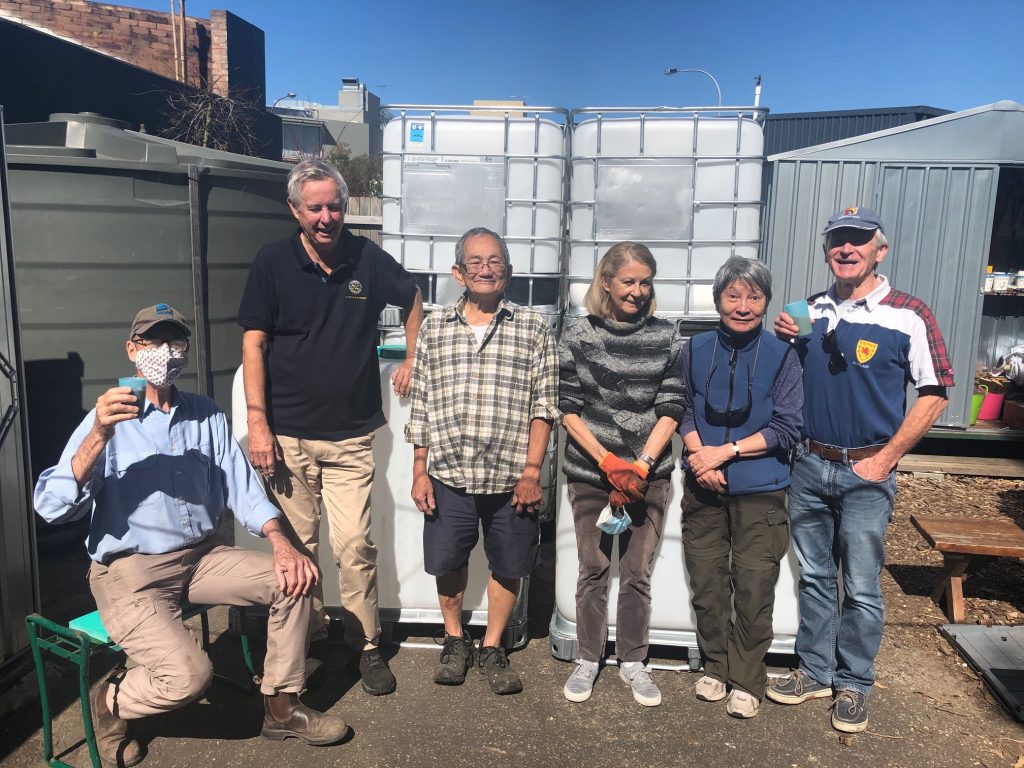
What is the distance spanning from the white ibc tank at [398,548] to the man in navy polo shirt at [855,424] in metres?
1.26

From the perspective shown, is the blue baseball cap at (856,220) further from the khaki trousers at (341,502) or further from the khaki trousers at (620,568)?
the khaki trousers at (341,502)

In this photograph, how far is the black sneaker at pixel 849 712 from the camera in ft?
9.40

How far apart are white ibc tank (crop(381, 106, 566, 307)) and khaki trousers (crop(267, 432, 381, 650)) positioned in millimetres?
1891

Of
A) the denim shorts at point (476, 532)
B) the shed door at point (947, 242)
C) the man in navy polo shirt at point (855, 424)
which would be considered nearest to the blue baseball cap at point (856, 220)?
the man in navy polo shirt at point (855, 424)

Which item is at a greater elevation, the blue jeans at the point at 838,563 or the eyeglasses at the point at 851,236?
→ the eyeglasses at the point at 851,236

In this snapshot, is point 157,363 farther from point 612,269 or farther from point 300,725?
point 612,269

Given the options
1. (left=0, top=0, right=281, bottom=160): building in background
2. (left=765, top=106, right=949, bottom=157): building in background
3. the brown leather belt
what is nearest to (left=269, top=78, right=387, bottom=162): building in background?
(left=0, top=0, right=281, bottom=160): building in background

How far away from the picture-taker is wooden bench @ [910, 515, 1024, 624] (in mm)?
3766

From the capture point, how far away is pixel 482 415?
2.91 m

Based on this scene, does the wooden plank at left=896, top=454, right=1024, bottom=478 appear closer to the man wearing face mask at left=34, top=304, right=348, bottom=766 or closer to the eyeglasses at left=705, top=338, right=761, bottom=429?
the eyeglasses at left=705, top=338, right=761, bottom=429

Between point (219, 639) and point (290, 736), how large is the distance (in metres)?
0.92

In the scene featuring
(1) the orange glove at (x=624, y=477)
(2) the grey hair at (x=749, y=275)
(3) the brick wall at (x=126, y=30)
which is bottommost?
(1) the orange glove at (x=624, y=477)

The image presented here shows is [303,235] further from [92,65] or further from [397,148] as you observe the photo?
[92,65]

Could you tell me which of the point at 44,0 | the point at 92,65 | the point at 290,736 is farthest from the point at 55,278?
the point at 44,0
